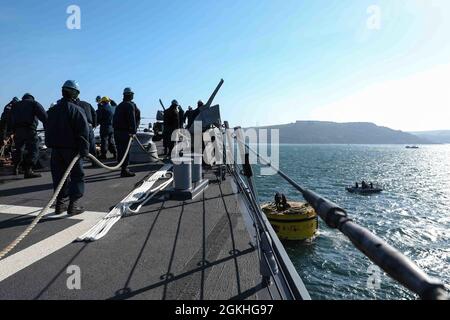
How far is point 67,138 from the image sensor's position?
4.48m

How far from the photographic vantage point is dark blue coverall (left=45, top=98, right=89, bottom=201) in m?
4.46

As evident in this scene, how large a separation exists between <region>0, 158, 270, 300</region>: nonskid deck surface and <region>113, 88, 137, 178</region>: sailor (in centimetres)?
264

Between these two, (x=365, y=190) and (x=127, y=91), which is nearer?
(x=127, y=91)

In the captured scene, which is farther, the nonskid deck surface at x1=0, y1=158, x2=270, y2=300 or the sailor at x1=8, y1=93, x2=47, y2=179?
the sailor at x1=8, y1=93, x2=47, y2=179

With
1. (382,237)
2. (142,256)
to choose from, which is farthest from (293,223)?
(142,256)

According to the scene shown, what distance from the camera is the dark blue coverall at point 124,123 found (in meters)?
7.47

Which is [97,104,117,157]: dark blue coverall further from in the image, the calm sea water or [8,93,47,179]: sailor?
the calm sea water

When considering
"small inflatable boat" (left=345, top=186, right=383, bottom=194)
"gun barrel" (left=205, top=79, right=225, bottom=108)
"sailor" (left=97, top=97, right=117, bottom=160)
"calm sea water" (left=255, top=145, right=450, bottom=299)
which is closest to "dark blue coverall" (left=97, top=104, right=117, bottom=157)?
"sailor" (left=97, top=97, right=117, bottom=160)

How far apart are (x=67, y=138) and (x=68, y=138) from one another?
0.01 m

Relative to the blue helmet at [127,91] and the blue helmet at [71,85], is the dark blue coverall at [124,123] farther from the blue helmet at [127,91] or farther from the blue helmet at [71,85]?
the blue helmet at [71,85]

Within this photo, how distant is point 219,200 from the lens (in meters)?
5.53

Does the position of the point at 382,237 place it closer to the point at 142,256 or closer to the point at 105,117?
the point at 105,117

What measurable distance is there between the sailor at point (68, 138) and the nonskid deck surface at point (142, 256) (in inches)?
19.0

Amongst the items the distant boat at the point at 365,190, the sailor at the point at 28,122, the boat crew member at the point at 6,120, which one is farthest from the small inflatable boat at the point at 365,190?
the sailor at the point at 28,122
